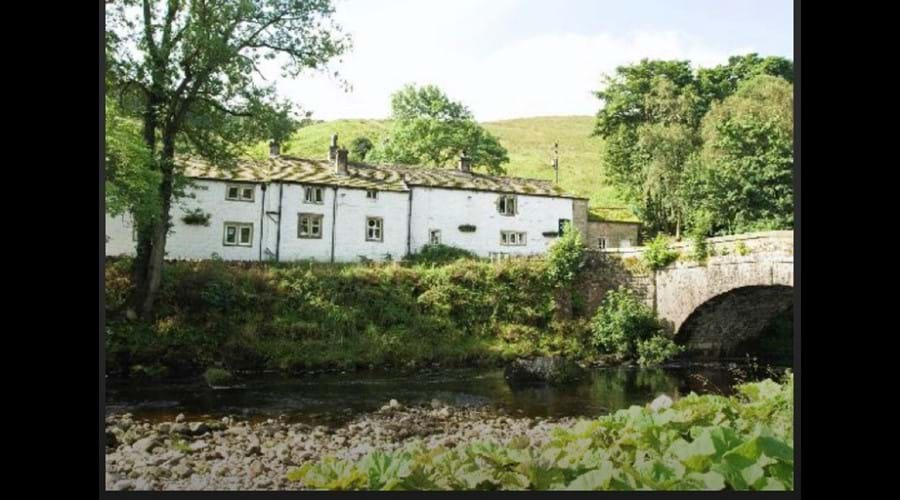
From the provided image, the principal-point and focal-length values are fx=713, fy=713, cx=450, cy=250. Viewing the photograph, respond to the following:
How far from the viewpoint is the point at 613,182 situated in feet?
28.3

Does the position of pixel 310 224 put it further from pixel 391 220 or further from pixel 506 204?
pixel 506 204

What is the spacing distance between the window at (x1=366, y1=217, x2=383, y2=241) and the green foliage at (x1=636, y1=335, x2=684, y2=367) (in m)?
3.69

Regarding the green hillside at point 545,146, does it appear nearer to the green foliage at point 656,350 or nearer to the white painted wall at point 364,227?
the white painted wall at point 364,227

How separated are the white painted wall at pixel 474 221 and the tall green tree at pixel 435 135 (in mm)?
524

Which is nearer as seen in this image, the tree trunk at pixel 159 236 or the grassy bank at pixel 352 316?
the tree trunk at pixel 159 236

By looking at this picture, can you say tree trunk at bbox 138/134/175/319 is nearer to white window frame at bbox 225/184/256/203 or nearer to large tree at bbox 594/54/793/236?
white window frame at bbox 225/184/256/203

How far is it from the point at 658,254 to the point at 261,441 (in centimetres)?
564

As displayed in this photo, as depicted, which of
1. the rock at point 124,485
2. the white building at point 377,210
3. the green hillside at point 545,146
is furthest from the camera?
the white building at point 377,210

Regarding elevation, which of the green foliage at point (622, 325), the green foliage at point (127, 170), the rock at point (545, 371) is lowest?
the rock at point (545, 371)

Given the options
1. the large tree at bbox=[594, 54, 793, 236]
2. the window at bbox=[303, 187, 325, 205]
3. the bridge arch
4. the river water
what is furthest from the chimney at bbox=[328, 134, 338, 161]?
the bridge arch

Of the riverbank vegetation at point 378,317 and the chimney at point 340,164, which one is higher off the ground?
the chimney at point 340,164

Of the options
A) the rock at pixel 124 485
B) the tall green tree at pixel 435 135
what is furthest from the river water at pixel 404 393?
the tall green tree at pixel 435 135

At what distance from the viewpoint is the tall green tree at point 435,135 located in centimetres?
655
